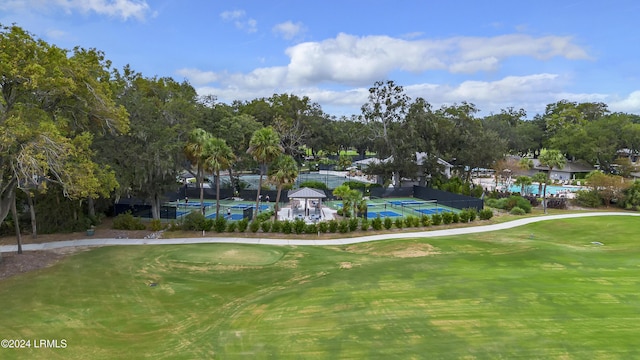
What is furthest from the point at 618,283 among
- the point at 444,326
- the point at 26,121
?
the point at 26,121

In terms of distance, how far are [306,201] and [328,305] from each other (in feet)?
64.5

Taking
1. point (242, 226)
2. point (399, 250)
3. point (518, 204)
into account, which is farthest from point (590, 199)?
point (242, 226)

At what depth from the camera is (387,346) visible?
33.5 feet

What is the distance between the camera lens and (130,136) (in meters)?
26.1

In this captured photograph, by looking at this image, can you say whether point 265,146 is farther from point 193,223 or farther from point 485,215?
point 485,215

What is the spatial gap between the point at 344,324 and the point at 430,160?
4040 centimetres

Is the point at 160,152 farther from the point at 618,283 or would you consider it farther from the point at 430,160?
the point at 430,160

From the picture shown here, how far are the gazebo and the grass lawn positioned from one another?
10.3 meters

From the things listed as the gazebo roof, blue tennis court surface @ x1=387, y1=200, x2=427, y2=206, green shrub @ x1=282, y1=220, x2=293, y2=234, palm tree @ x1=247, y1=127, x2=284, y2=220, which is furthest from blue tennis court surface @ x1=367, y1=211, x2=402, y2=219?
palm tree @ x1=247, y1=127, x2=284, y2=220

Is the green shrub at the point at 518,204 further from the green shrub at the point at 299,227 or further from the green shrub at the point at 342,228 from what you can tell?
the green shrub at the point at 299,227

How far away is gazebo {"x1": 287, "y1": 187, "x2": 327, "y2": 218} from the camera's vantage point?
30953 mm

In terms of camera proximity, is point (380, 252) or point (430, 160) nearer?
point (380, 252)

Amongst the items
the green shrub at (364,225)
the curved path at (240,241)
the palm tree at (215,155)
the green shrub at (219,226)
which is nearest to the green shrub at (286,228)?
the curved path at (240,241)

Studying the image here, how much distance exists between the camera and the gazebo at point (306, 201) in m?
31.0
